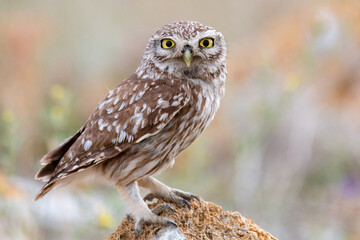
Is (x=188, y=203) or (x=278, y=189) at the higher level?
(x=278, y=189)

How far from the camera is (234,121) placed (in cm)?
888

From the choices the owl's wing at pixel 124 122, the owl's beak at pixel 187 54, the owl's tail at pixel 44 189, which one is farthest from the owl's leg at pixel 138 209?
the owl's beak at pixel 187 54

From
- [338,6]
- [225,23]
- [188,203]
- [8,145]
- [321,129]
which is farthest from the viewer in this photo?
[225,23]

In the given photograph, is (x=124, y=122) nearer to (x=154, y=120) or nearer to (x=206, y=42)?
(x=154, y=120)

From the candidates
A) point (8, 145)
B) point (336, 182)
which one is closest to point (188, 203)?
point (8, 145)

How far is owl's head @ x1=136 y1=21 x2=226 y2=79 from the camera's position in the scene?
4047 mm

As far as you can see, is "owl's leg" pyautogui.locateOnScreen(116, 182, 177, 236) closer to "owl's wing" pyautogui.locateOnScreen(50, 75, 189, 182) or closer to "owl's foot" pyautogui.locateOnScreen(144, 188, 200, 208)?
"owl's foot" pyautogui.locateOnScreen(144, 188, 200, 208)

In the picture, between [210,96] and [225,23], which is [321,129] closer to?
[225,23]

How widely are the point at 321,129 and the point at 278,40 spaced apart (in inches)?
111

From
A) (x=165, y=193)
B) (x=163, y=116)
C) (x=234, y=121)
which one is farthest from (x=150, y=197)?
(x=234, y=121)

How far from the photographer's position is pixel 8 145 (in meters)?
4.92

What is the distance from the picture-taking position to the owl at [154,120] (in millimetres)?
3967

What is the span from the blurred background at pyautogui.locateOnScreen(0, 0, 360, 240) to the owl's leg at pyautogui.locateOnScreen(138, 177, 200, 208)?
1.51ft

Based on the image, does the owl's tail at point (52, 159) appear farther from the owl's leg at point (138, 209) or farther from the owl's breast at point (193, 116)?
the owl's breast at point (193, 116)
